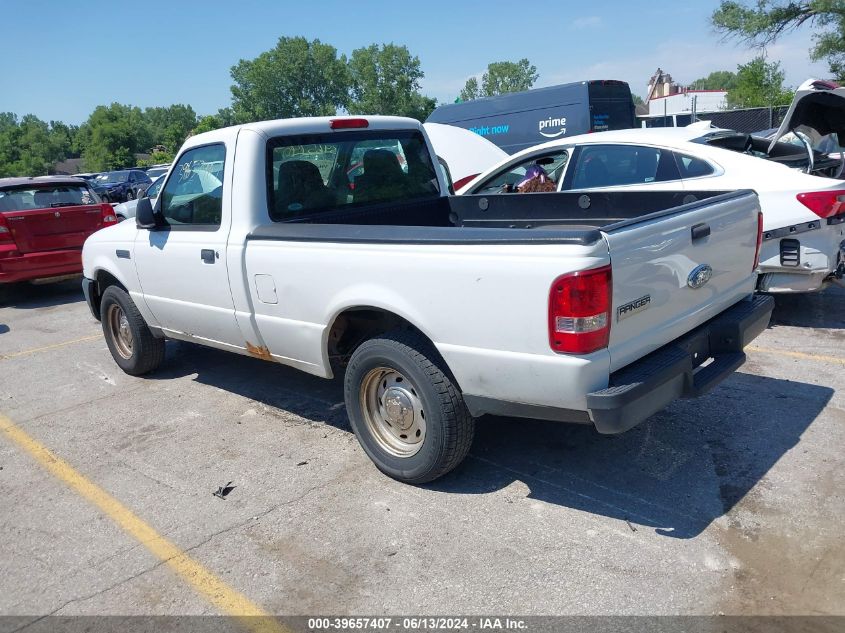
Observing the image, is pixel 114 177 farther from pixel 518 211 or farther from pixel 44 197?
pixel 518 211

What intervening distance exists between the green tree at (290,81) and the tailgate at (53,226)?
86.0 m

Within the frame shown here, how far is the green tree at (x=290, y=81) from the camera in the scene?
93000mm

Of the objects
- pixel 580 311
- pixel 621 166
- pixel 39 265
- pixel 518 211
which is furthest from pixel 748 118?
pixel 580 311

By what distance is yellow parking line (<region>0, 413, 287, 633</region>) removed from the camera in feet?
9.52

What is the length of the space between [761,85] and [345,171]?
34350mm

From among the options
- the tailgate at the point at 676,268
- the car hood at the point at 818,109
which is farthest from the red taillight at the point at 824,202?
the tailgate at the point at 676,268

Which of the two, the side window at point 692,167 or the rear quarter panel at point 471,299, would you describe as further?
the side window at point 692,167

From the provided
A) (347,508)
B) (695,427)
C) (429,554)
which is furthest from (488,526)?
(695,427)

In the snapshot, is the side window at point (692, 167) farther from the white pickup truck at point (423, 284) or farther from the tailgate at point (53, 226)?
the tailgate at point (53, 226)

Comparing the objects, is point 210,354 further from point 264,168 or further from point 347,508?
point 347,508

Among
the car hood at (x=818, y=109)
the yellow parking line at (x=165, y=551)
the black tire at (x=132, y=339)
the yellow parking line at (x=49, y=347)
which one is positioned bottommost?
the yellow parking line at (x=49, y=347)

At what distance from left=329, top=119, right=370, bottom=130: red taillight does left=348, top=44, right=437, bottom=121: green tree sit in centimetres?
8402

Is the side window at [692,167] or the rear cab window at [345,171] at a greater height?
the rear cab window at [345,171]

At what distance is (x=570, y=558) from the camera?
10.2 feet
